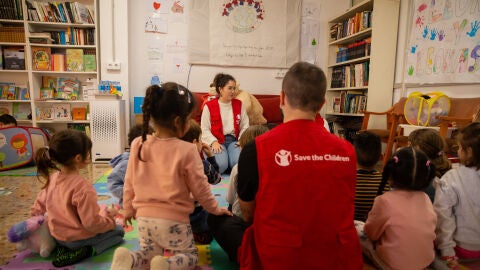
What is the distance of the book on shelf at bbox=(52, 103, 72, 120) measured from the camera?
3865 mm

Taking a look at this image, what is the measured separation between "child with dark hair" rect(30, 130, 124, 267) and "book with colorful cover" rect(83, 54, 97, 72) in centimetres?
282

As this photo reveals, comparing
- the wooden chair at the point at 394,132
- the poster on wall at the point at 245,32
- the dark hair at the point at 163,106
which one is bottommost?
the wooden chair at the point at 394,132

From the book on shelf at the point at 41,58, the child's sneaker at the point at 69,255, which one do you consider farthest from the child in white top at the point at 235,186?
the book on shelf at the point at 41,58

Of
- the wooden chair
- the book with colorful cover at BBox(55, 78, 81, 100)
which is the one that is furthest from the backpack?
the book with colorful cover at BBox(55, 78, 81, 100)

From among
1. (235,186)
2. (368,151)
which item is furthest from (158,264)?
(368,151)

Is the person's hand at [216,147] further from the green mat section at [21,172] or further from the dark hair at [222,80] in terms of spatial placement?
the green mat section at [21,172]

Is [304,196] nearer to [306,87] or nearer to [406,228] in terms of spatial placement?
[306,87]

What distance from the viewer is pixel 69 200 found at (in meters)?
1.26

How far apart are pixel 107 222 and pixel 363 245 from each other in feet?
3.79

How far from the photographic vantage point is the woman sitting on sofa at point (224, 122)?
9.37ft

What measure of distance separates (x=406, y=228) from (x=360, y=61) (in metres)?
3.33

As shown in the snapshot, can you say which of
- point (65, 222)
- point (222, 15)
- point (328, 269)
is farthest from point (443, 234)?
point (222, 15)

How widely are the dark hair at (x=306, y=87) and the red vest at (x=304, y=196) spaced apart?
0.06 meters

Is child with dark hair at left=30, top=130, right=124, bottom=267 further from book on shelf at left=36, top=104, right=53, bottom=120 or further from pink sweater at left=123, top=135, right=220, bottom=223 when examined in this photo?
book on shelf at left=36, top=104, right=53, bottom=120
